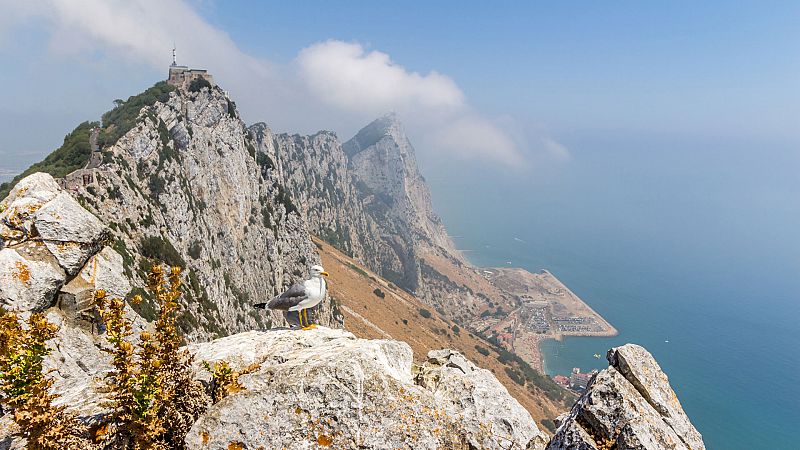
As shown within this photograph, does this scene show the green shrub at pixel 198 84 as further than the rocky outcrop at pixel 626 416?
Yes

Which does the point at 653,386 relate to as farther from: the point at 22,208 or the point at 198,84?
the point at 198,84

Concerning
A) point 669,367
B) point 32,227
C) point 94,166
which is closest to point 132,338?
point 32,227

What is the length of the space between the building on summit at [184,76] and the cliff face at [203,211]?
5647mm

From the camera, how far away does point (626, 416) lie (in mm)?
8109

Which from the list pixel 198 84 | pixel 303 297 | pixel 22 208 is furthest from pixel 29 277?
pixel 198 84

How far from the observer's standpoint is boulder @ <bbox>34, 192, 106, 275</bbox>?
1282 centimetres

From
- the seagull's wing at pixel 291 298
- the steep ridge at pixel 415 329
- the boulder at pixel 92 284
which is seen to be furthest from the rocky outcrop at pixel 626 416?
the steep ridge at pixel 415 329

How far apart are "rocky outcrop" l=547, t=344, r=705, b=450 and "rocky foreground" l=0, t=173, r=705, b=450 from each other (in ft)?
0.08

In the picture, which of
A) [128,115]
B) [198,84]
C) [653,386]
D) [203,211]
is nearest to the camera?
[653,386]

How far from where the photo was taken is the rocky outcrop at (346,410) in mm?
7980

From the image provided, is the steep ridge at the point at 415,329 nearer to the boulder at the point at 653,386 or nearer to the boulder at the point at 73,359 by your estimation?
the boulder at the point at 73,359

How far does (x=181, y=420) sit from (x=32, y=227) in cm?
953

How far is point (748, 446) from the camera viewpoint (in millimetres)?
132875

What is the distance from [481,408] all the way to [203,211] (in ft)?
224
